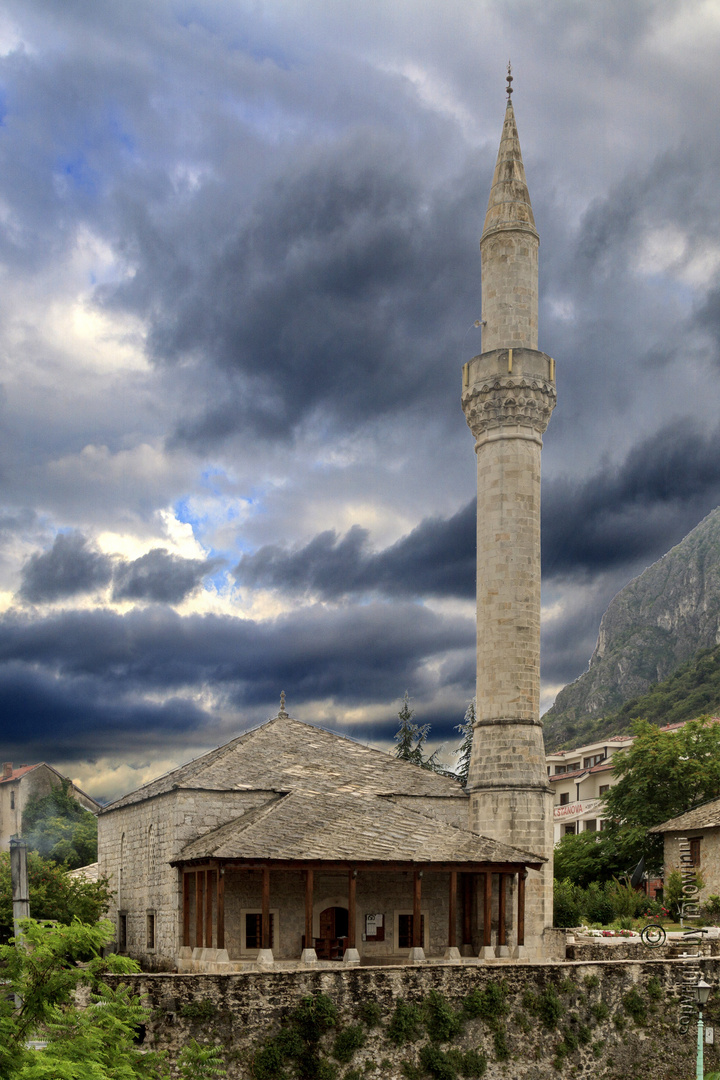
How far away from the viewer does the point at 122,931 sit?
1377 inches

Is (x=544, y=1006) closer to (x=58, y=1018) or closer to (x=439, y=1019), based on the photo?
(x=439, y=1019)

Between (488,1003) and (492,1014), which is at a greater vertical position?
(488,1003)

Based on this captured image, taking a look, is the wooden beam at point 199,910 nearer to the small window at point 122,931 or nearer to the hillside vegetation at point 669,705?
the small window at point 122,931

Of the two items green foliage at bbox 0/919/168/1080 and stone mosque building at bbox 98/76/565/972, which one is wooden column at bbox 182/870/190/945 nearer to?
stone mosque building at bbox 98/76/565/972

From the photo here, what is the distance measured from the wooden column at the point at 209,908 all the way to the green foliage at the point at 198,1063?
6.28m

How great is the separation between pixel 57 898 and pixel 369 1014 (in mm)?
13384

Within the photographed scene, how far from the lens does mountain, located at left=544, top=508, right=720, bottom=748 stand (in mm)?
137500

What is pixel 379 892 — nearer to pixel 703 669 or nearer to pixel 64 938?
pixel 64 938

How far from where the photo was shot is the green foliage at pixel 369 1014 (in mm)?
23828

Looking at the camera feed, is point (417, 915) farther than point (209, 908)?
No

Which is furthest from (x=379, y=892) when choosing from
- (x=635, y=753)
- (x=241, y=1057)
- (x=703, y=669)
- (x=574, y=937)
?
(x=703, y=669)

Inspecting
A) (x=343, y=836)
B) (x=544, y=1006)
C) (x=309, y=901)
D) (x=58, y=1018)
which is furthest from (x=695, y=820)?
(x=58, y=1018)

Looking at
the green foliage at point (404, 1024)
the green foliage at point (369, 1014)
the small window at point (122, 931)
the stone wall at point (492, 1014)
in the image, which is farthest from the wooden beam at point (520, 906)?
the small window at point (122, 931)

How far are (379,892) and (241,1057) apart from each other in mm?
8748
